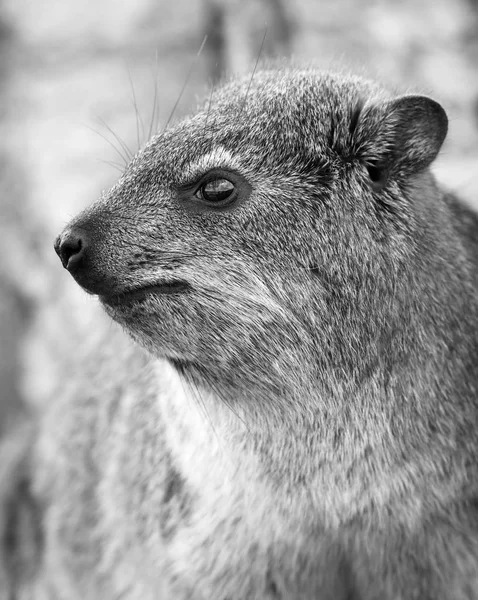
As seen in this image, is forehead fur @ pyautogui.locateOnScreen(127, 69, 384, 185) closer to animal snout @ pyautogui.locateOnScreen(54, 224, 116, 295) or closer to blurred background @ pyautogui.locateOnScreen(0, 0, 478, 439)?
animal snout @ pyautogui.locateOnScreen(54, 224, 116, 295)

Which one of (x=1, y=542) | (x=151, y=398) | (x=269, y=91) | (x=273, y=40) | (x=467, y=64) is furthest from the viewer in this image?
(x=273, y=40)

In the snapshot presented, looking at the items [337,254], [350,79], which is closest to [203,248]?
[337,254]

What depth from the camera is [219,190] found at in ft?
11.3

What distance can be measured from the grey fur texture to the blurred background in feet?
12.6

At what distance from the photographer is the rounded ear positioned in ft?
11.7

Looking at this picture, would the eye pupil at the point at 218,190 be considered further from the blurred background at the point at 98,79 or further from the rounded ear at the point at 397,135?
the blurred background at the point at 98,79

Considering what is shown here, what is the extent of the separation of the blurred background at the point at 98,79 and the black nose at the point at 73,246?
4.11 m

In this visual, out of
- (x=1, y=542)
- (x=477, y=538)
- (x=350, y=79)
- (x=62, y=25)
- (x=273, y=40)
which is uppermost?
(x=62, y=25)

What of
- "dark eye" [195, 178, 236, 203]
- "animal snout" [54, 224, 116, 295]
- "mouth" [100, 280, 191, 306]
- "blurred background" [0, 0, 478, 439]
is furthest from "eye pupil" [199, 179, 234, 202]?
"blurred background" [0, 0, 478, 439]

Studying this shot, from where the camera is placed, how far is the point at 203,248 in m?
3.39

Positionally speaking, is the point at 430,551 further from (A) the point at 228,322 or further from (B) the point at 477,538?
(A) the point at 228,322

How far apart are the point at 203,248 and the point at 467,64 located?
251 inches

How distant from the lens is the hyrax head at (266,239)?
3387mm

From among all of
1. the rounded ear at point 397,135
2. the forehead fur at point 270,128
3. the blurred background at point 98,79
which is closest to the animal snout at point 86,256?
the forehead fur at point 270,128
